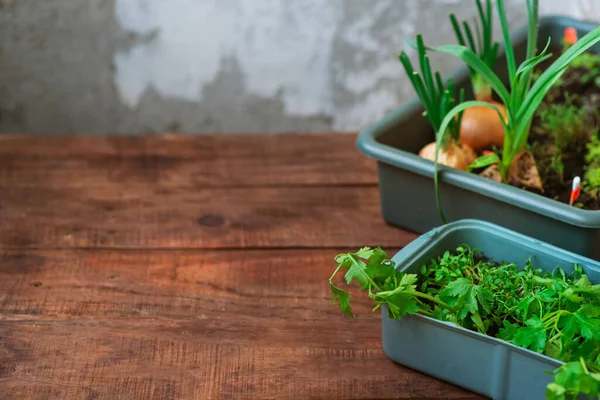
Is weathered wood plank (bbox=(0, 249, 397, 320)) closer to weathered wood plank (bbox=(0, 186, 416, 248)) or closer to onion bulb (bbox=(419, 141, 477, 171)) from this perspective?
weathered wood plank (bbox=(0, 186, 416, 248))

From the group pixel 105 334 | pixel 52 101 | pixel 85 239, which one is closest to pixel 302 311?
pixel 105 334

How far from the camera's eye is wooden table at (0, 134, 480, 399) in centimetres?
108

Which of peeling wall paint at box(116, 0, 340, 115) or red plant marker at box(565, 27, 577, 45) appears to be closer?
red plant marker at box(565, 27, 577, 45)

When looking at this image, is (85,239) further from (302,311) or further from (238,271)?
(302,311)

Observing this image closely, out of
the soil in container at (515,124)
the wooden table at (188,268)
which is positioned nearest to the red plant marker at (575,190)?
the soil in container at (515,124)

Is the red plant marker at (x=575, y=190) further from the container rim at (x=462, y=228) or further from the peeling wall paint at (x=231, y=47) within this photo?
the peeling wall paint at (x=231, y=47)

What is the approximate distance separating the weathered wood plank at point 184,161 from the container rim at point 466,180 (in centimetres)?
22

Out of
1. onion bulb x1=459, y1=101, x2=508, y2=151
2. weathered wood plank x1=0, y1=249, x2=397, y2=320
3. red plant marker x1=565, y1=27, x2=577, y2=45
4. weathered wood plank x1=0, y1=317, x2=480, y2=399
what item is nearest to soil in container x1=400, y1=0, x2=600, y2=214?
onion bulb x1=459, y1=101, x2=508, y2=151

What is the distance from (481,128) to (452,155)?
0.10 metres

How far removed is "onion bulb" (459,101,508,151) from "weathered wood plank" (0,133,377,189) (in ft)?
0.72

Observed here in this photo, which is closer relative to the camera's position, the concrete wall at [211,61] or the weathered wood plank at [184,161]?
the weathered wood plank at [184,161]

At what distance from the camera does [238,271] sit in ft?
4.22

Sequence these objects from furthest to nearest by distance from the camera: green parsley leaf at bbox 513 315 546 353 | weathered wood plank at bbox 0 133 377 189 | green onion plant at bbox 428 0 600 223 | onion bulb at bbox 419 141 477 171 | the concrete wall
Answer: the concrete wall < weathered wood plank at bbox 0 133 377 189 < onion bulb at bbox 419 141 477 171 < green onion plant at bbox 428 0 600 223 < green parsley leaf at bbox 513 315 546 353

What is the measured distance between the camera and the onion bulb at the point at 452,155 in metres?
1.30
